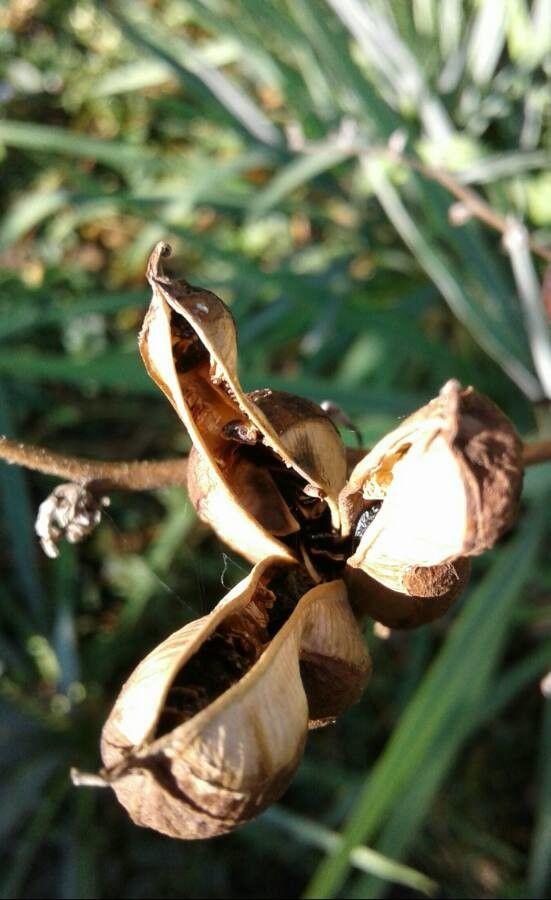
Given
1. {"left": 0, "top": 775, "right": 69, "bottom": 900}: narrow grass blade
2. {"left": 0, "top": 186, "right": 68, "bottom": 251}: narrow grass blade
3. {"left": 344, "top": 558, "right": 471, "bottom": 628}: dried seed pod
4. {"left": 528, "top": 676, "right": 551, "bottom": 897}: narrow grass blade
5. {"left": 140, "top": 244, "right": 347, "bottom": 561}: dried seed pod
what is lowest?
{"left": 0, "top": 775, "right": 69, "bottom": 900}: narrow grass blade

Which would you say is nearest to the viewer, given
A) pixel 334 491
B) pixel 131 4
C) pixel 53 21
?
pixel 334 491

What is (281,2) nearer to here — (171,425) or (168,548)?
(171,425)

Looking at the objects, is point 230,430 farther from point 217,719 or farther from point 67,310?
point 67,310

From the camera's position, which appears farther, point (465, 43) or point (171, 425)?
point (171, 425)

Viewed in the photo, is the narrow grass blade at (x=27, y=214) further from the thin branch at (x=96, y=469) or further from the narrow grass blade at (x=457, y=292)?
the thin branch at (x=96, y=469)

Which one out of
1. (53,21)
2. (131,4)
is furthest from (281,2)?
(53,21)

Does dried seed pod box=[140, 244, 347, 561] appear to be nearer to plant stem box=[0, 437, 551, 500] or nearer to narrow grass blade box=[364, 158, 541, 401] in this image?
plant stem box=[0, 437, 551, 500]

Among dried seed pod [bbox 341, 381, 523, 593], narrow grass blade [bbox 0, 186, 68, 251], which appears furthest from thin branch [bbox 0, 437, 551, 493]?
narrow grass blade [bbox 0, 186, 68, 251]
